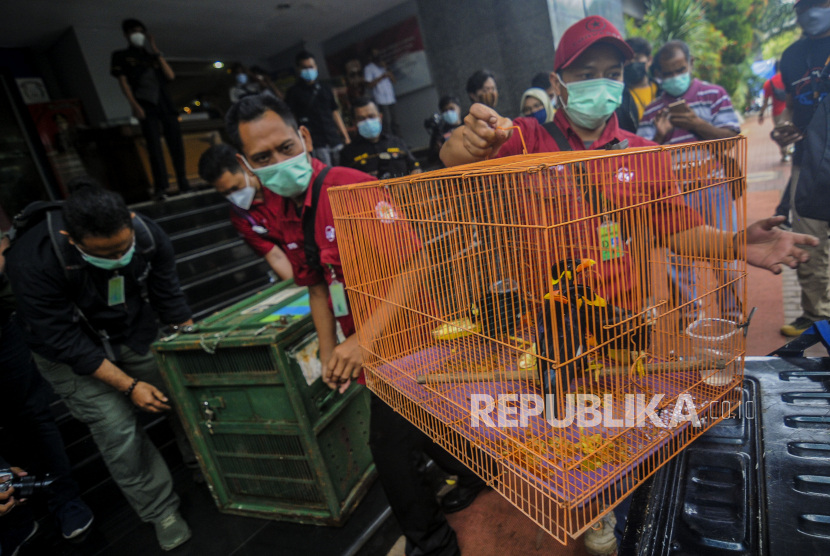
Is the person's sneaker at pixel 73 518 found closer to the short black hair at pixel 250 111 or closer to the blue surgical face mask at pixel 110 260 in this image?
the blue surgical face mask at pixel 110 260

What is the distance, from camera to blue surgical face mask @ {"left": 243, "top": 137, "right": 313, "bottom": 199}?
5.65 feet

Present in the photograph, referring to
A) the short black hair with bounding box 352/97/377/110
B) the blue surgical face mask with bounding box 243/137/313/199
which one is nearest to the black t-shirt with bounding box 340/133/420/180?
the short black hair with bounding box 352/97/377/110

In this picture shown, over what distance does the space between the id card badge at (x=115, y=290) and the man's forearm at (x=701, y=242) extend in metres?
2.68

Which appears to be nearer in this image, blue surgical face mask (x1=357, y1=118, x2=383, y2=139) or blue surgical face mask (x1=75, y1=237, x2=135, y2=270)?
blue surgical face mask (x1=75, y1=237, x2=135, y2=270)

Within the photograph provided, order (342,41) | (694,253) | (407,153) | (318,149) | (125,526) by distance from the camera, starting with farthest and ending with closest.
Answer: (342,41)
(318,149)
(407,153)
(125,526)
(694,253)

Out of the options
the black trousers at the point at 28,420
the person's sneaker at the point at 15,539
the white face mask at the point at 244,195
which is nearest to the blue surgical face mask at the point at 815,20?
the white face mask at the point at 244,195

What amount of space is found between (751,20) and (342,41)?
11.2 metres

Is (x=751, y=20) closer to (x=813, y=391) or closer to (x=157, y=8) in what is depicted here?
(x=157, y=8)

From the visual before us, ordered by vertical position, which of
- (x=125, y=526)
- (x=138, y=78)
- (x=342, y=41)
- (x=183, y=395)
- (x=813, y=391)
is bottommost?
(x=125, y=526)

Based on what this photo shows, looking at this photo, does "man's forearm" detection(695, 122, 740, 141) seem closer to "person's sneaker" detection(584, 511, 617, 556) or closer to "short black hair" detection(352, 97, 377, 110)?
"person's sneaker" detection(584, 511, 617, 556)

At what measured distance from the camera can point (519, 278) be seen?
0.92m

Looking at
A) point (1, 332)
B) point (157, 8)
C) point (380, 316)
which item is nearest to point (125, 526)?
point (1, 332)

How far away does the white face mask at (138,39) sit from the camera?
500 centimetres

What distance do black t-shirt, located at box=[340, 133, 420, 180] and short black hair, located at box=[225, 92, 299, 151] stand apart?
2843 millimetres
